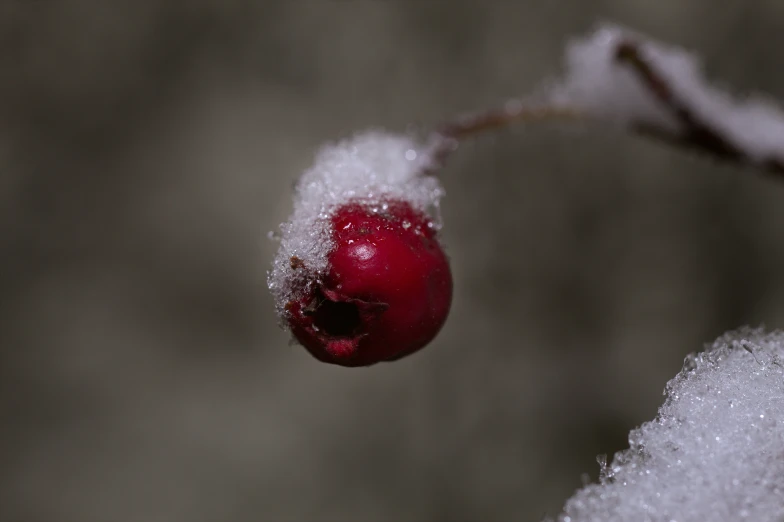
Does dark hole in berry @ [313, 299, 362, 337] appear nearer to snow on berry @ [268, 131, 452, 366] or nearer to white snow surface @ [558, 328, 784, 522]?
snow on berry @ [268, 131, 452, 366]

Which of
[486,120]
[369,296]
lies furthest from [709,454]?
[486,120]

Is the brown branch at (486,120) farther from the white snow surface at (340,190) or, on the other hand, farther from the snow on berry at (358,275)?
the snow on berry at (358,275)

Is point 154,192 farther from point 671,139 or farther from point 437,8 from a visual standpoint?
point 671,139

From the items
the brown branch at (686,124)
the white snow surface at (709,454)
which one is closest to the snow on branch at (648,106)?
the brown branch at (686,124)

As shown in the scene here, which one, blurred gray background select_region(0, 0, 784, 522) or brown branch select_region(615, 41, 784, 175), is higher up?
blurred gray background select_region(0, 0, 784, 522)

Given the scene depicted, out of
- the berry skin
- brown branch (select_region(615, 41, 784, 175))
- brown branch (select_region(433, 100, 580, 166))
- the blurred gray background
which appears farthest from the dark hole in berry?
the blurred gray background

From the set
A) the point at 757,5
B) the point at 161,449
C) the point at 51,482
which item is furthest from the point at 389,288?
the point at 51,482

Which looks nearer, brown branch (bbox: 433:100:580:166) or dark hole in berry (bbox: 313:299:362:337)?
dark hole in berry (bbox: 313:299:362:337)
